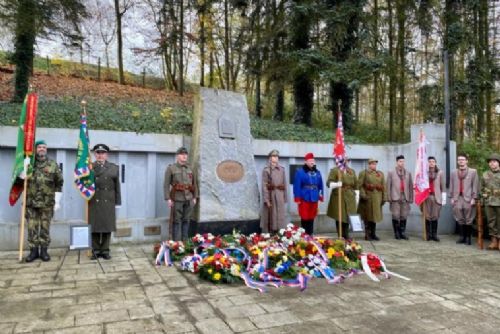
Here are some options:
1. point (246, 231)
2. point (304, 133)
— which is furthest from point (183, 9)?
point (246, 231)

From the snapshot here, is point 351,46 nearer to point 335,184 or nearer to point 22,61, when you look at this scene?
point 335,184

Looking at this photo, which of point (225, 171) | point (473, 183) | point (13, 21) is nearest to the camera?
point (225, 171)

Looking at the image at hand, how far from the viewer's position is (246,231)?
6.38 m

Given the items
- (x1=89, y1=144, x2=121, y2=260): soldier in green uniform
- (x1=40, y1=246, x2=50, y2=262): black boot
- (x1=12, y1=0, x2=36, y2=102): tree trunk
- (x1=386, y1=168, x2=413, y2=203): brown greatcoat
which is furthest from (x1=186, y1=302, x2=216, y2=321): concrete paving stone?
(x1=12, y1=0, x2=36, y2=102): tree trunk

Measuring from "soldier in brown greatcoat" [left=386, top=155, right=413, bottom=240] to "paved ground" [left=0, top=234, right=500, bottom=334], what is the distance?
2.30 m

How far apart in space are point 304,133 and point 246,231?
10.9ft

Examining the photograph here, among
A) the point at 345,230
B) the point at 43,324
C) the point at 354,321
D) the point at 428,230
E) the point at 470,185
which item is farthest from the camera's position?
the point at 428,230

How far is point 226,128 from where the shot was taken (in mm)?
Result: 6582

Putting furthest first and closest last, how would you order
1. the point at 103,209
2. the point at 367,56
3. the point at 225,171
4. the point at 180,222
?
the point at 367,56 → the point at 225,171 → the point at 180,222 → the point at 103,209

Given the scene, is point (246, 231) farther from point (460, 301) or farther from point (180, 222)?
point (460, 301)

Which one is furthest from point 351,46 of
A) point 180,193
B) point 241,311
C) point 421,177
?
point 241,311

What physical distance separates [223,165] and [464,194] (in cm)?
417

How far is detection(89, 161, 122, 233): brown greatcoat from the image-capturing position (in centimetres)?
550

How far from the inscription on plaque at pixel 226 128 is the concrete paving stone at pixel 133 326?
12.5ft
